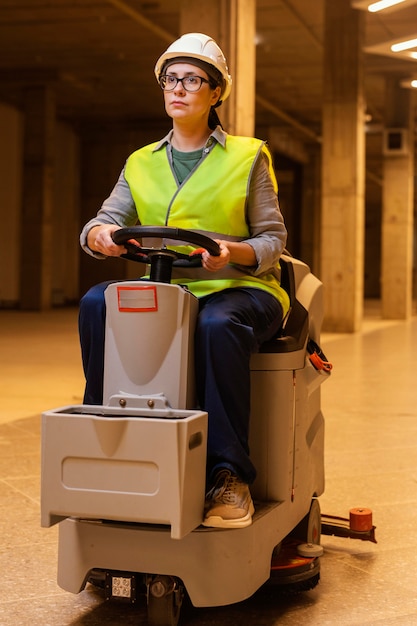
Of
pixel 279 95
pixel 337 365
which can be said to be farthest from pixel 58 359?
pixel 279 95

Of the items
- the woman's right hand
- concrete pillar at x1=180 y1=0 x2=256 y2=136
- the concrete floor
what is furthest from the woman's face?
concrete pillar at x1=180 y1=0 x2=256 y2=136

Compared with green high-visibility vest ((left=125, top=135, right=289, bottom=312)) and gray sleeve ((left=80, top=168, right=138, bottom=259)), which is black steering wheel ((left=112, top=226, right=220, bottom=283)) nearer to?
green high-visibility vest ((left=125, top=135, right=289, bottom=312))

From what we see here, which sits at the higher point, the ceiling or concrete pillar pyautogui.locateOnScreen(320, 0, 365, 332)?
the ceiling

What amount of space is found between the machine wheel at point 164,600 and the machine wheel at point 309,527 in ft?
2.38

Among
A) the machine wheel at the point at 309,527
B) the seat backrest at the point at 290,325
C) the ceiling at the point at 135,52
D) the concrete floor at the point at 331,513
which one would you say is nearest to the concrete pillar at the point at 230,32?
the concrete floor at the point at 331,513

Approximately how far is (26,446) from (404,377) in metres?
5.19

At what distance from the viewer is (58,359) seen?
1152 cm

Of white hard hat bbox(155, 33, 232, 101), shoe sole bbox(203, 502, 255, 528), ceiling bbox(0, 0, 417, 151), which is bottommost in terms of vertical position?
shoe sole bbox(203, 502, 255, 528)

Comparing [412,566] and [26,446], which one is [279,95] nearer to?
[26,446]

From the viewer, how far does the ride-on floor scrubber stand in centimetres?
252

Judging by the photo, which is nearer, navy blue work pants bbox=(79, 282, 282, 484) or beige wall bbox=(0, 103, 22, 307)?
navy blue work pants bbox=(79, 282, 282, 484)

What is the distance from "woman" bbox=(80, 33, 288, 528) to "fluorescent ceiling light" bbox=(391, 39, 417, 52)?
40.8 feet

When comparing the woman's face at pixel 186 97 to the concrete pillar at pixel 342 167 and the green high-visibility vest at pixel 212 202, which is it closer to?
the green high-visibility vest at pixel 212 202

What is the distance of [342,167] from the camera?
711 inches
